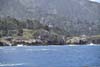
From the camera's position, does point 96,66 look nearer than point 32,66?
Yes

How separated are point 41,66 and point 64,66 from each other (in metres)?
6.85

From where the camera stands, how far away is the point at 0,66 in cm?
11456

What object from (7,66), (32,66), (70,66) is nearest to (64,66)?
(70,66)

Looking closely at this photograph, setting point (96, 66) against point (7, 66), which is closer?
point (96, 66)

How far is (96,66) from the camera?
107 metres

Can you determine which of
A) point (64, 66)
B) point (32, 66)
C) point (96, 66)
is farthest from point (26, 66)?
point (96, 66)

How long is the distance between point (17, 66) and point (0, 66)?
4896mm

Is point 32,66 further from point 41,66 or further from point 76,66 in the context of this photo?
point 76,66

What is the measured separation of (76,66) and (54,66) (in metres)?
6.19

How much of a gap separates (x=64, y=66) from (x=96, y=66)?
10.1 meters

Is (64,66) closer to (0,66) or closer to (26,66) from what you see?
(26,66)

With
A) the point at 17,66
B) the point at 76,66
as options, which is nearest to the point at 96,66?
the point at 76,66

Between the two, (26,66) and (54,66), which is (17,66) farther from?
(54,66)

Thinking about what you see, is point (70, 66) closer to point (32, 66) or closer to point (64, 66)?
point (64, 66)
